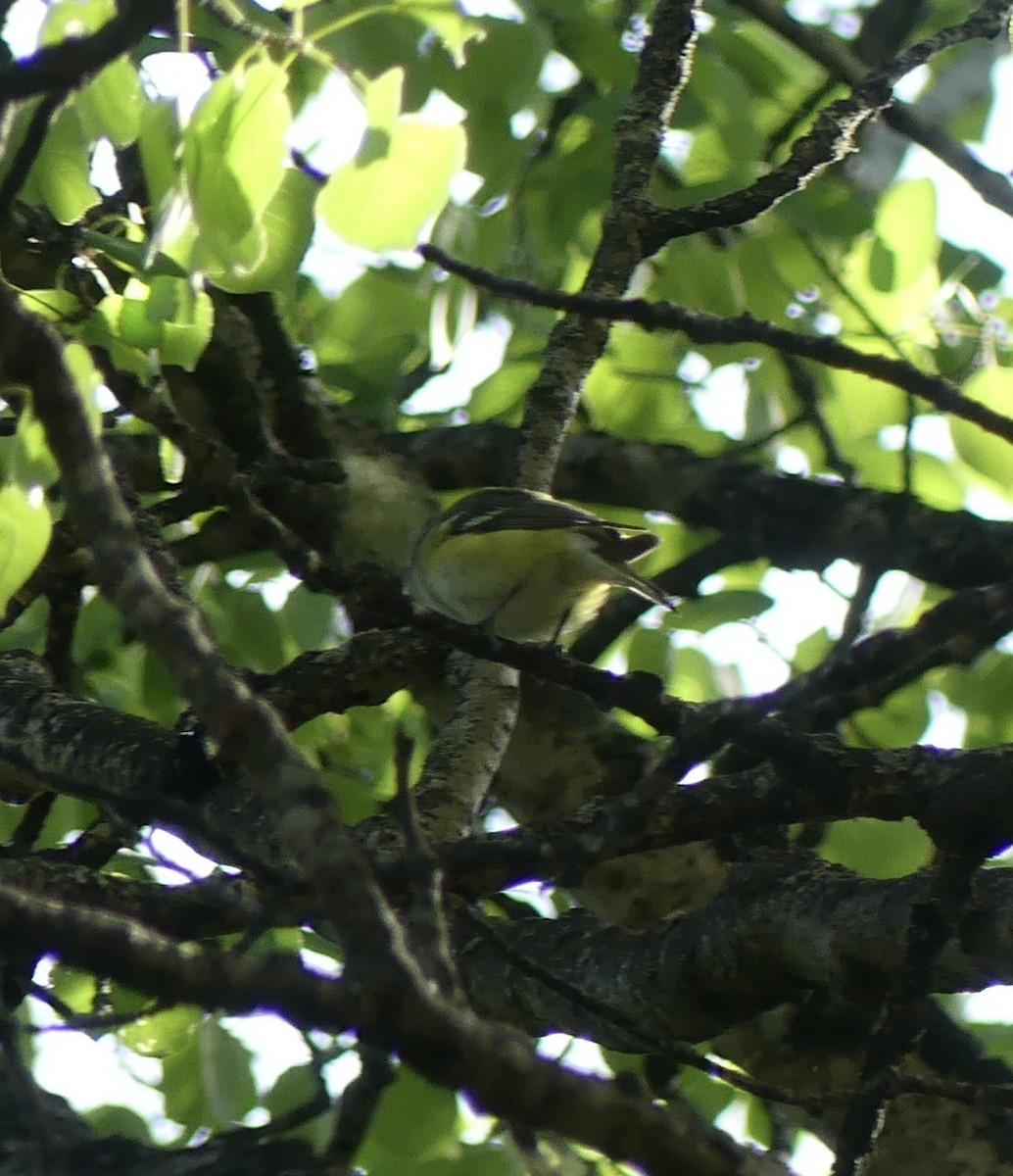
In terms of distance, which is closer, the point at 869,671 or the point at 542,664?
the point at 869,671

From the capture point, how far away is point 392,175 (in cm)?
175

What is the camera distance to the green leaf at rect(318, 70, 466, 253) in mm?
1733

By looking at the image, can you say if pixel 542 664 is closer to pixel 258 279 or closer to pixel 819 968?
pixel 819 968

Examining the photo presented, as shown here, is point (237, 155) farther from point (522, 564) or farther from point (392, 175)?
point (522, 564)

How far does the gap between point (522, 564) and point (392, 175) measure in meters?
2.55

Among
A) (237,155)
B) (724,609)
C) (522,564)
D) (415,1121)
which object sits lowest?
(415,1121)

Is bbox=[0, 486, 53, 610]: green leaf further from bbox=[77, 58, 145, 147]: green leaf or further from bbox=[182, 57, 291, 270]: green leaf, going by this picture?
bbox=[77, 58, 145, 147]: green leaf

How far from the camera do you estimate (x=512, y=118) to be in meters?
3.25

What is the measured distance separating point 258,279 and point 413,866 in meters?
1.24

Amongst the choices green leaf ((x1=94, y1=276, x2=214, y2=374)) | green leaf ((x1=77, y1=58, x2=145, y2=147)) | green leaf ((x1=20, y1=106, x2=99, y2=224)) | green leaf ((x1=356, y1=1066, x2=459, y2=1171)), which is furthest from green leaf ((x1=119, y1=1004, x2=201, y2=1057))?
green leaf ((x1=77, y1=58, x2=145, y2=147))

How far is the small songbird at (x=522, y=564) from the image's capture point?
12.5 ft

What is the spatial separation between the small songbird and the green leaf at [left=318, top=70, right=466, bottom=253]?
1855 millimetres

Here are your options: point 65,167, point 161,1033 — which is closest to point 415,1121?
point 161,1033

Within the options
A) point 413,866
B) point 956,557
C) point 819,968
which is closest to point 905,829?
point 956,557
